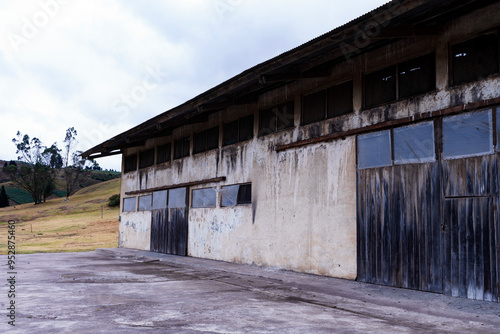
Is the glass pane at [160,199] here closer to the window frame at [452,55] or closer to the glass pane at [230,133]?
the glass pane at [230,133]

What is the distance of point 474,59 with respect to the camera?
7746 millimetres

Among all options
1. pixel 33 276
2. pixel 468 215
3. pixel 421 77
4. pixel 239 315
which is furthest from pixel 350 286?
pixel 33 276

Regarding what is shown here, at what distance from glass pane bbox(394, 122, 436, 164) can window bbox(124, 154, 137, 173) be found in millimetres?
15535

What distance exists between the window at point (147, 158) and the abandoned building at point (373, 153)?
531cm

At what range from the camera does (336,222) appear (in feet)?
33.5

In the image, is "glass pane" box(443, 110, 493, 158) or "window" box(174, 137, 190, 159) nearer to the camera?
"glass pane" box(443, 110, 493, 158)

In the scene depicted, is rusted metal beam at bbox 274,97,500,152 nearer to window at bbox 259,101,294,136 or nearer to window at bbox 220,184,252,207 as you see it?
window at bbox 259,101,294,136

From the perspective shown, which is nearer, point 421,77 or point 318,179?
point 421,77

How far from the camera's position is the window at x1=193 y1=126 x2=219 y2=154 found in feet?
50.9

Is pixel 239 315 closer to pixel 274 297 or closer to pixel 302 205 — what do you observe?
pixel 274 297

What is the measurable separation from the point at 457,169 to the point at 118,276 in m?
8.08

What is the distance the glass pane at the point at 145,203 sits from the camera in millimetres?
20019

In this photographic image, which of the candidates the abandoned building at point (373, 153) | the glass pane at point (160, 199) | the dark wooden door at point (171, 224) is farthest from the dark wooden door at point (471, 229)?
the glass pane at point (160, 199)

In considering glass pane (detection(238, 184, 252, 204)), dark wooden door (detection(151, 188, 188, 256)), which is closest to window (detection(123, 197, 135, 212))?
dark wooden door (detection(151, 188, 188, 256))
